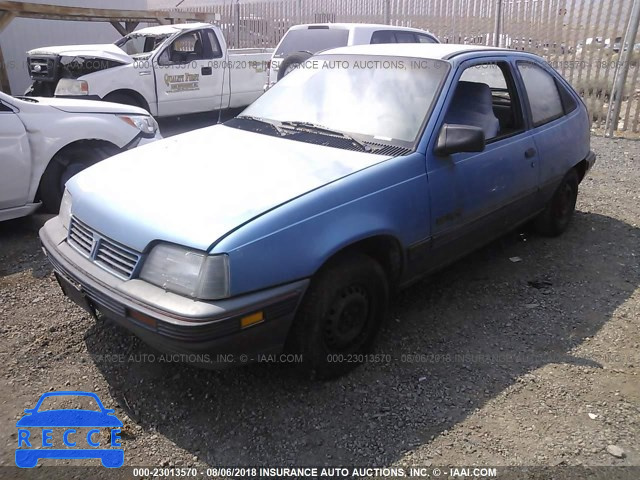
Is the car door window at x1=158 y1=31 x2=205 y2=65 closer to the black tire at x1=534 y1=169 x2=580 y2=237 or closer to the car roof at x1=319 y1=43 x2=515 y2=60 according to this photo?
the car roof at x1=319 y1=43 x2=515 y2=60

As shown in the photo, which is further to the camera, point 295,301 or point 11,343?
point 11,343

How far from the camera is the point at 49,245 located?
122 inches

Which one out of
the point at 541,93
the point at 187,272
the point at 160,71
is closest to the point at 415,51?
the point at 541,93

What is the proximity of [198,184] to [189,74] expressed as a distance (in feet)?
23.5

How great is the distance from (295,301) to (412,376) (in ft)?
3.09

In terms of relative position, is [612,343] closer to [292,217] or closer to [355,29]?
[292,217]

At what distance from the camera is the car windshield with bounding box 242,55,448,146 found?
3344mm

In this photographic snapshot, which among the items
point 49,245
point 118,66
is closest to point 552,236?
point 49,245

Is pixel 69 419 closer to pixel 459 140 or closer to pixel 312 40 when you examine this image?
pixel 459 140

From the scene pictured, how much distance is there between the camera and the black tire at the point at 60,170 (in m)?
4.96

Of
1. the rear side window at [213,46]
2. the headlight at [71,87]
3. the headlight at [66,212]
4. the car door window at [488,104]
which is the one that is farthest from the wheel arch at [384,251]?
the rear side window at [213,46]

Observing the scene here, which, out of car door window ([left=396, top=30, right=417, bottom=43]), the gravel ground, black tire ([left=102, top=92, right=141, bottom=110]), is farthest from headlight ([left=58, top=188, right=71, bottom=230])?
car door window ([left=396, top=30, right=417, bottom=43])

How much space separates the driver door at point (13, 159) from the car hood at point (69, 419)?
2595 mm

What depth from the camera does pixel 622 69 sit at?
345 inches
